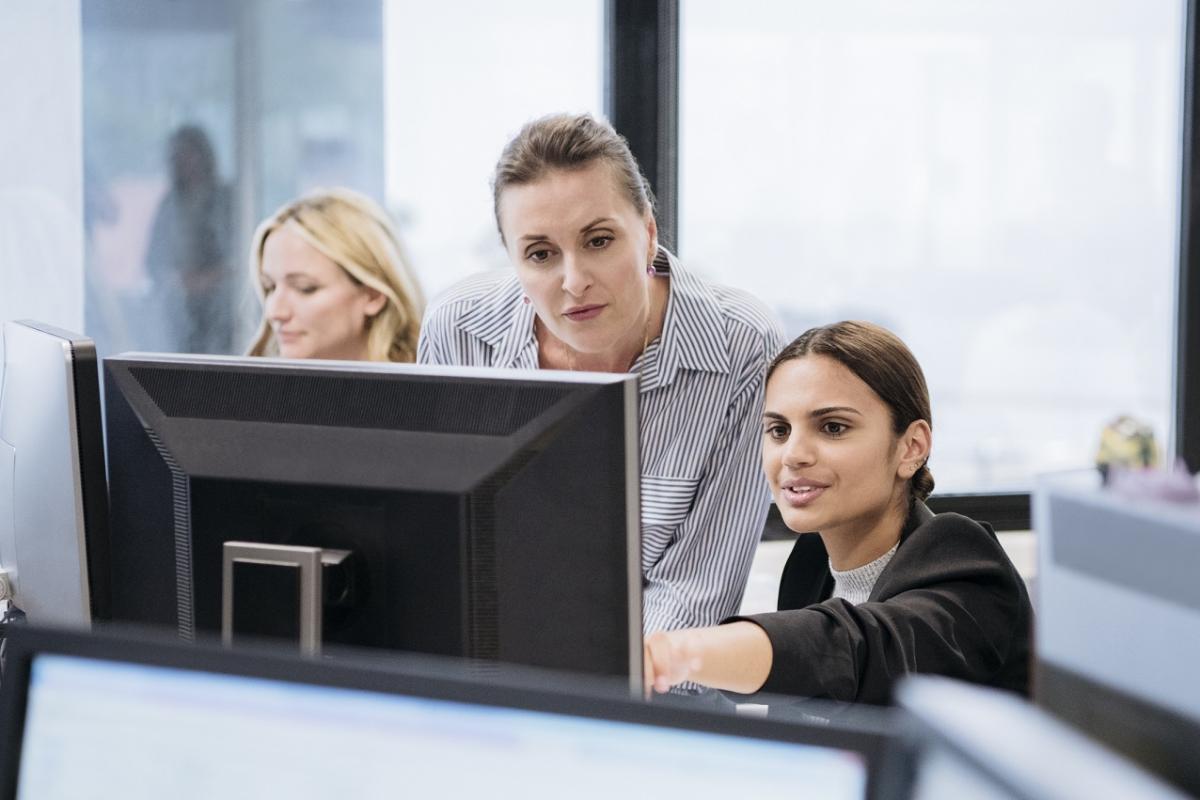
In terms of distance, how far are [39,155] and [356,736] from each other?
7.67 feet

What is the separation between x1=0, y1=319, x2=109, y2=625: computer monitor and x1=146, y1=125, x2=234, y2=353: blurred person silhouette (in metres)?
1.37

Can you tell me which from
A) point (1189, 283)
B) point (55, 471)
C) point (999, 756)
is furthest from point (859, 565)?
point (1189, 283)

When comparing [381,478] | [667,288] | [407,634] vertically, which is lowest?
[407,634]

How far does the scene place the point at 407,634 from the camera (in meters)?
1.03

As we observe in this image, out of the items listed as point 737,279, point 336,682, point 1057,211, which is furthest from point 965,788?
point 1057,211

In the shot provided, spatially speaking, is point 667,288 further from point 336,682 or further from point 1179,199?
point 1179,199

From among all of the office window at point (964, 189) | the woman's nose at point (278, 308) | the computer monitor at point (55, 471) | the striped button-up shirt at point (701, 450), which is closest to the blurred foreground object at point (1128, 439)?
the office window at point (964, 189)

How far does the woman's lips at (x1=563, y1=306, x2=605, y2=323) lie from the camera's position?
72.7 inches

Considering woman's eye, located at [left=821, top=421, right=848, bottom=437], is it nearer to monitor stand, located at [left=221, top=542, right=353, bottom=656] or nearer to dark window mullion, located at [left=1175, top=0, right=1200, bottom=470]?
monitor stand, located at [left=221, top=542, right=353, bottom=656]

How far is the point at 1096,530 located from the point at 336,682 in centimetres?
40

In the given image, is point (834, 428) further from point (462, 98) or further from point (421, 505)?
point (462, 98)

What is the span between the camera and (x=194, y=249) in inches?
109

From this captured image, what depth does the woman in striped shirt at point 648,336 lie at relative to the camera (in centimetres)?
181

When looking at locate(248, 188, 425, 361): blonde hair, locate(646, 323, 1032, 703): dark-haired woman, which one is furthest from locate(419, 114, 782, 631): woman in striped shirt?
locate(248, 188, 425, 361): blonde hair
